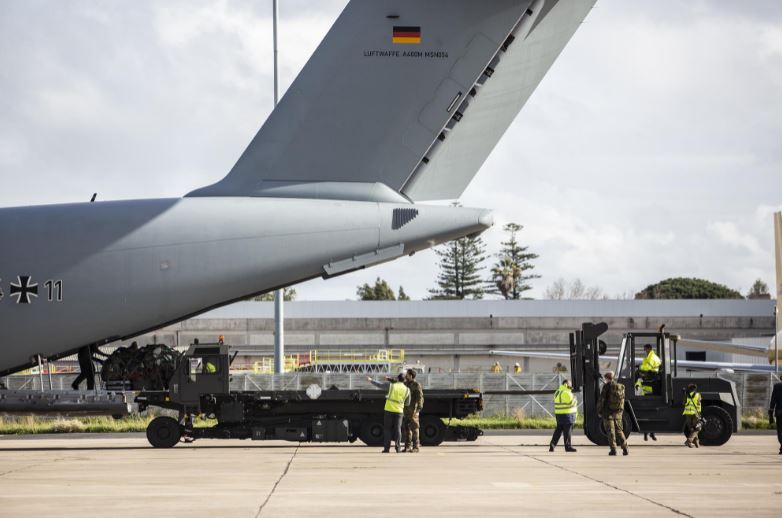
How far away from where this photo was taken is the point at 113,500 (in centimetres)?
1252

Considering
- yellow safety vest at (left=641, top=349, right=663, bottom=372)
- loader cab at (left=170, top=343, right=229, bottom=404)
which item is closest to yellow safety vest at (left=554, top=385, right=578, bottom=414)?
yellow safety vest at (left=641, top=349, right=663, bottom=372)

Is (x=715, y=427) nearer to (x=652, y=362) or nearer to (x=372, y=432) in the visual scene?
(x=652, y=362)

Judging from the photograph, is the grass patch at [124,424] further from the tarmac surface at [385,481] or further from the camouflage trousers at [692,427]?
the camouflage trousers at [692,427]

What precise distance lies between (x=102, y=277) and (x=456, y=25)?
736 centimetres

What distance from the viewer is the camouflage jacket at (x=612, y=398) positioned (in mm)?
19972

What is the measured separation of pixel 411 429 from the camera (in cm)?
2086

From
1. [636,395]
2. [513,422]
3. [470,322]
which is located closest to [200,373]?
[636,395]

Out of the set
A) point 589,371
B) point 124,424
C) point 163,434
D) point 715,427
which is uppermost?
point 589,371

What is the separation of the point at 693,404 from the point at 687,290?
328ft

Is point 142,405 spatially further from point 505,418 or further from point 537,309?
point 537,309

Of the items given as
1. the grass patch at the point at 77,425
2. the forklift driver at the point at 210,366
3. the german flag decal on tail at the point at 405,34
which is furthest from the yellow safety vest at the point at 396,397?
the grass patch at the point at 77,425

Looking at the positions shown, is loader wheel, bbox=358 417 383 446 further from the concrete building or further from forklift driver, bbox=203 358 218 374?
the concrete building

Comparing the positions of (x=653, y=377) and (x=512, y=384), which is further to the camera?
(x=512, y=384)

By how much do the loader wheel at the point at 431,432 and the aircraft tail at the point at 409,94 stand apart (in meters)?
5.50
